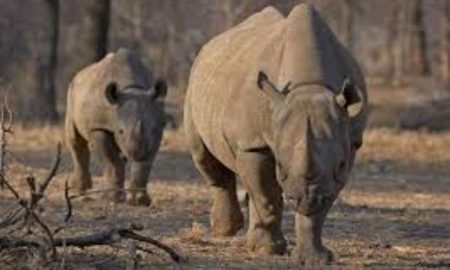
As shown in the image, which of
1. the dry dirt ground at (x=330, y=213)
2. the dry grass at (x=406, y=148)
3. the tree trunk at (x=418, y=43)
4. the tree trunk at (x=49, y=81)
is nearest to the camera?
the dry dirt ground at (x=330, y=213)

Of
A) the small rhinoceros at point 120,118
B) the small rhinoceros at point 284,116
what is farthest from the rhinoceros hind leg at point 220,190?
the small rhinoceros at point 120,118

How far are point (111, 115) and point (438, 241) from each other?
5137 mm

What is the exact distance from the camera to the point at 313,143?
952cm

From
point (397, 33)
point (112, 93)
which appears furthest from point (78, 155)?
point (397, 33)

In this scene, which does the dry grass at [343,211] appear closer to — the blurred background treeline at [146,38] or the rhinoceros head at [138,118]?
the rhinoceros head at [138,118]

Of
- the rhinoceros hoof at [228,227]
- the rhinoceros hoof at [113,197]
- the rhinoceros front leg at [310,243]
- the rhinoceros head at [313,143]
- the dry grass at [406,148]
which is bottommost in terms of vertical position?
the dry grass at [406,148]

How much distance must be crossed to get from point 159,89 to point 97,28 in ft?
44.6

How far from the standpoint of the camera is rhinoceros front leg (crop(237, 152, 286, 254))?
1054 cm

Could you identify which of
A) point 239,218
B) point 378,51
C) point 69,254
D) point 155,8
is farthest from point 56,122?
point 378,51

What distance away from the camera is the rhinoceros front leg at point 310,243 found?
10000mm

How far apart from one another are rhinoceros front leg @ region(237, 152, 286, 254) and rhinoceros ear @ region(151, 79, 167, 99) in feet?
16.3

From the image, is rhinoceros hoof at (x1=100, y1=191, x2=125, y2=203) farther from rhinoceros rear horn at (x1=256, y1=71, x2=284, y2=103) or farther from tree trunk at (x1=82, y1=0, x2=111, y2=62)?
tree trunk at (x1=82, y1=0, x2=111, y2=62)

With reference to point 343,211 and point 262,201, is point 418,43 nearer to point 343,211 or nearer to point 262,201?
point 343,211

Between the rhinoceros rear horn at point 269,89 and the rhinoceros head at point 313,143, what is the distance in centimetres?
3
